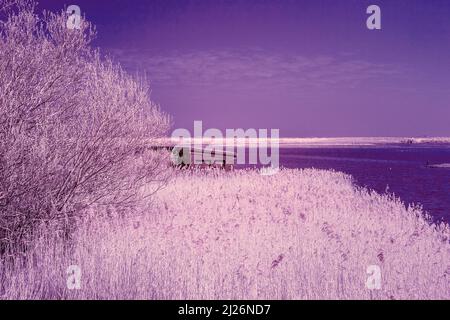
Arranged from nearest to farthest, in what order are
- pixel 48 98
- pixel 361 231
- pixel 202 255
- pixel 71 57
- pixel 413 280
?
pixel 413 280
pixel 202 255
pixel 48 98
pixel 71 57
pixel 361 231

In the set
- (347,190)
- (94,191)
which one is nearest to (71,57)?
(94,191)

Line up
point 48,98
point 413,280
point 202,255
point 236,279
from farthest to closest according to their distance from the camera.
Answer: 1. point 48,98
2. point 202,255
3. point 413,280
4. point 236,279

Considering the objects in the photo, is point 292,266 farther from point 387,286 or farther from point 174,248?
point 174,248

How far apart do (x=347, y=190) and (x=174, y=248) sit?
510 inches

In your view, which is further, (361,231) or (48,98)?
(361,231)

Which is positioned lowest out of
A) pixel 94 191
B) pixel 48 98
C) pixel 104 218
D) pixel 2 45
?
pixel 104 218

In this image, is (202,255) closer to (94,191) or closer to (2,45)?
(94,191)

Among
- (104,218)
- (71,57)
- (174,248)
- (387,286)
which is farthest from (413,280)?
(71,57)

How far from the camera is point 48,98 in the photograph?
26.6 ft

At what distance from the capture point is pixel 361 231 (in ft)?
31.1

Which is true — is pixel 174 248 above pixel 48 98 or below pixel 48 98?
below

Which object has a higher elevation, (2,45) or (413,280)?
(2,45)

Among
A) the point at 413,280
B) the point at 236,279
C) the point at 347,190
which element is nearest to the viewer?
the point at 236,279

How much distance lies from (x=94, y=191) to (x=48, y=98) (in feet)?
7.87
